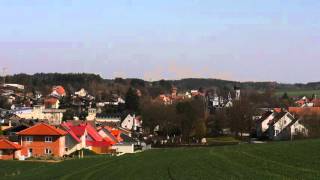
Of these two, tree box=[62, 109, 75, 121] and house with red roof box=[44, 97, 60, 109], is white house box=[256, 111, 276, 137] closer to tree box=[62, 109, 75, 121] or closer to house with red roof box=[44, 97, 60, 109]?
tree box=[62, 109, 75, 121]

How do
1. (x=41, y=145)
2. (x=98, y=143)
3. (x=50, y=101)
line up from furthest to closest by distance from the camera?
(x=50, y=101)
(x=98, y=143)
(x=41, y=145)

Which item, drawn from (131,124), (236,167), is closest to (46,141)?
(236,167)

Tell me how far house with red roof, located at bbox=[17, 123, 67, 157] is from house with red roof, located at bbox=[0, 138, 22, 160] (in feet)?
12.8

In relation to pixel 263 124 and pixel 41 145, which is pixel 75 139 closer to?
pixel 41 145

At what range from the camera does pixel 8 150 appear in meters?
59.7

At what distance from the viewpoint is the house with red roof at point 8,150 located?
5894 cm

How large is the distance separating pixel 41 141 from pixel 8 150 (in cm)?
549

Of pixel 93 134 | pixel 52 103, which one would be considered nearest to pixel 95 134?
pixel 93 134

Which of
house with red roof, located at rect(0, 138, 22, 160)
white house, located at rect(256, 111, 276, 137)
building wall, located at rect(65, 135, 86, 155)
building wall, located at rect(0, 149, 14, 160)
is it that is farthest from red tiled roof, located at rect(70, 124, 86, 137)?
white house, located at rect(256, 111, 276, 137)

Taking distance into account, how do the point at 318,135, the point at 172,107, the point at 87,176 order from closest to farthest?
the point at 87,176 < the point at 318,135 < the point at 172,107

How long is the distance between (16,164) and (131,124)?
265 ft

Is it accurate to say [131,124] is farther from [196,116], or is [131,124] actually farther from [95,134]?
[95,134]

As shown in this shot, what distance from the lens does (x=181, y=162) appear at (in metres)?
34.6

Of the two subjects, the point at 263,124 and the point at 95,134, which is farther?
the point at 263,124
